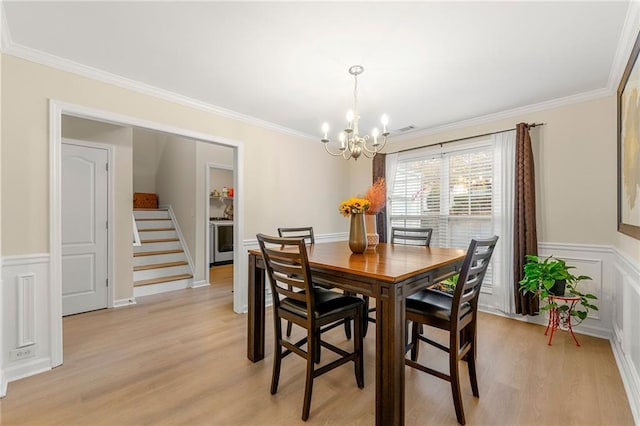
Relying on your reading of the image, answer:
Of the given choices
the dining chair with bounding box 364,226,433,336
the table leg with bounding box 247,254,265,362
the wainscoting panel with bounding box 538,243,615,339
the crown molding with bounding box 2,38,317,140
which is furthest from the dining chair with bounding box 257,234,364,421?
the wainscoting panel with bounding box 538,243,615,339

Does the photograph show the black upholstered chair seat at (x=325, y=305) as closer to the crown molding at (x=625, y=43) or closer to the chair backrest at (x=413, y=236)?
the chair backrest at (x=413, y=236)

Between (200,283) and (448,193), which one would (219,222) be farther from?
(448,193)

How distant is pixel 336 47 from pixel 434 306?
1.95 metres

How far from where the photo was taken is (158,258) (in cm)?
493

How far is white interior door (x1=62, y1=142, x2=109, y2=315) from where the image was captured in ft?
11.2

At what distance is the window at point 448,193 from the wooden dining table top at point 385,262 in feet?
5.06

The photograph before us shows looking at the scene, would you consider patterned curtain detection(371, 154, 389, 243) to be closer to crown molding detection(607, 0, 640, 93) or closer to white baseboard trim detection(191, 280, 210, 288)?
crown molding detection(607, 0, 640, 93)

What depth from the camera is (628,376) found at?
2016 millimetres

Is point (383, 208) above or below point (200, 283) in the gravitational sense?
above

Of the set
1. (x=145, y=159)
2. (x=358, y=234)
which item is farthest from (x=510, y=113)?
(x=145, y=159)

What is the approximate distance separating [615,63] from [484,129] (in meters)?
1.36

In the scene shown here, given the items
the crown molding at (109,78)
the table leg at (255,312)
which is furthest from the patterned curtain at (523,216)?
the crown molding at (109,78)

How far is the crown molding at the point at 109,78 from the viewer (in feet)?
7.18

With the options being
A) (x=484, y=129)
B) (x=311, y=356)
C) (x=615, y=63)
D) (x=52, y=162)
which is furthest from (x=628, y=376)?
(x=52, y=162)
